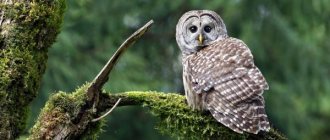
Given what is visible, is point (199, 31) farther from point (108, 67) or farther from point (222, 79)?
point (108, 67)

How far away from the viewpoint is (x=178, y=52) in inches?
756

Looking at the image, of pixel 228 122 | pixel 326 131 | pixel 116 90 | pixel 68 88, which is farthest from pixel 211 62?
pixel 326 131

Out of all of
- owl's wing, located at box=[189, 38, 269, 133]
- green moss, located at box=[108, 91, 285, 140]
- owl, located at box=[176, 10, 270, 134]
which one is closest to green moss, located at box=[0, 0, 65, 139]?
green moss, located at box=[108, 91, 285, 140]

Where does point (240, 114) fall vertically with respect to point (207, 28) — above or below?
below

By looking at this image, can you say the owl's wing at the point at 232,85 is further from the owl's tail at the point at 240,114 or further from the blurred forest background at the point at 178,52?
the blurred forest background at the point at 178,52

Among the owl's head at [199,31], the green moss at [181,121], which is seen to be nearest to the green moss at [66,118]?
the green moss at [181,121]

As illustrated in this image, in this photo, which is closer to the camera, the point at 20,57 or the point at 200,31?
the point at 20,57

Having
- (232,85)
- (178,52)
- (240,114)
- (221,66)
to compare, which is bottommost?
(240,114)

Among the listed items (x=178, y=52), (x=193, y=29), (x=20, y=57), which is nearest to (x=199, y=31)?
(x=193, y=29)

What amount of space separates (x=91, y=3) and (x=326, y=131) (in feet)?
19.3

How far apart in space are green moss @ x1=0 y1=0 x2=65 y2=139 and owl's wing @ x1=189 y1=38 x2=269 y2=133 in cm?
140

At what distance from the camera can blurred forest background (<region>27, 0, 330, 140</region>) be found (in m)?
17.4

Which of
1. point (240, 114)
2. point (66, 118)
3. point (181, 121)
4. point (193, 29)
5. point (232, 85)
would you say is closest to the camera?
point (66, 118)

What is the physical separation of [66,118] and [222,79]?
158 cm
